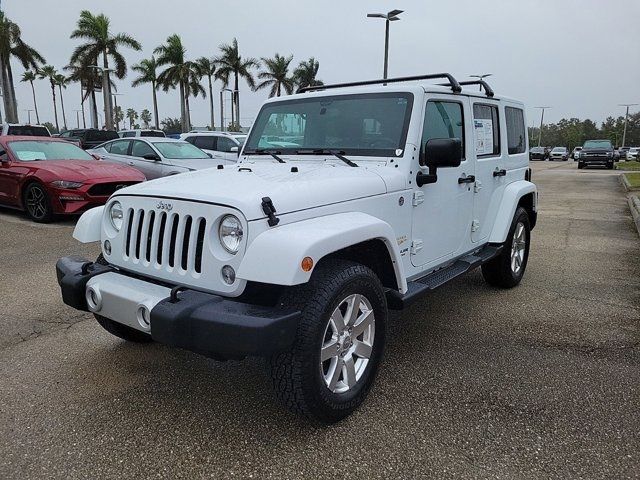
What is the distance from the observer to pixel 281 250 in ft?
7.71

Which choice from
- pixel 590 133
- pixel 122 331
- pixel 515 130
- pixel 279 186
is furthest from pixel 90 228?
pixel 590 133

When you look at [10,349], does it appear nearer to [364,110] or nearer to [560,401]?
[364,110]

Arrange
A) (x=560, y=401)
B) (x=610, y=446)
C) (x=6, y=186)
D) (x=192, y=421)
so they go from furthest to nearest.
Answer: (x=6, y=186) < (x=560, y=401) < (x=192, y=421) < (x=610, y=446)

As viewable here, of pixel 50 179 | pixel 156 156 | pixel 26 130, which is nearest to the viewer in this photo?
pixel 50 179

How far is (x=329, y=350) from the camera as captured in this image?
2680 millimetres

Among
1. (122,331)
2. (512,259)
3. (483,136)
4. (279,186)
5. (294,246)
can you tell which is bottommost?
(122,331)

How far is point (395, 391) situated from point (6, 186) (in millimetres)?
8330

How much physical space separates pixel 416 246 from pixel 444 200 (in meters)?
0.51

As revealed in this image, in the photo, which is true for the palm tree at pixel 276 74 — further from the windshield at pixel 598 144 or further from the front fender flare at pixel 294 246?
the front fender flare at pixel 294 246

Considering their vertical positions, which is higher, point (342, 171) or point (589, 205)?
point (342, 171)

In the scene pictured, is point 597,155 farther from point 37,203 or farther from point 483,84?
point 37,203

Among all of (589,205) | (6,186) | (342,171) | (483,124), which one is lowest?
(589,205)

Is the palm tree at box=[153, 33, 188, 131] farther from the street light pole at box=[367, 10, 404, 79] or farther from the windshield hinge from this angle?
the windshield hinge

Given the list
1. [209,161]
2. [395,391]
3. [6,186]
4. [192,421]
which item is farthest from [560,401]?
[209,161]
